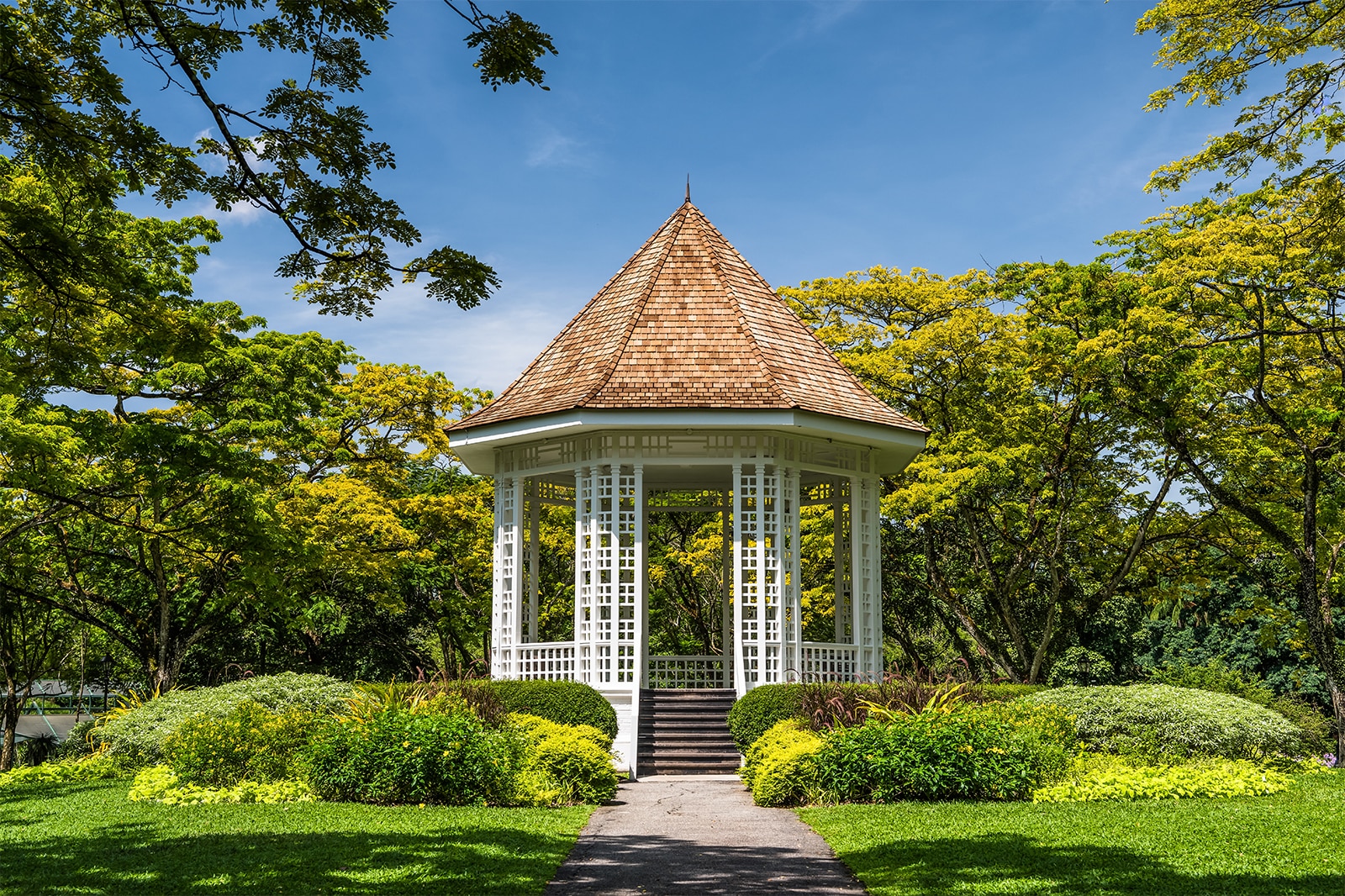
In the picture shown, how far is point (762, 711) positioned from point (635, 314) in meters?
6.80

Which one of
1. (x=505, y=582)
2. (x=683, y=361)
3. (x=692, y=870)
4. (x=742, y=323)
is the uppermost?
(x=742, y=323)

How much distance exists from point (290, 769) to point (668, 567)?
682 inches

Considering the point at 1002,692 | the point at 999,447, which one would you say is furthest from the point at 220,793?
the point at 999,447

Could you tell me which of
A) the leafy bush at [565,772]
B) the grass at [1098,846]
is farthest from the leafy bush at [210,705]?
the grass at [1098,846]

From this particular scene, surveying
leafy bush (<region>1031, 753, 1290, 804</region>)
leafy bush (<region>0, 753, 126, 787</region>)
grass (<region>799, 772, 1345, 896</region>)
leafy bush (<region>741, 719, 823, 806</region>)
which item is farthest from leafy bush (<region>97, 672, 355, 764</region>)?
leafy bush (<region>1031, 753, 1290, 804</region>)

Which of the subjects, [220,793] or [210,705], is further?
[210,705]

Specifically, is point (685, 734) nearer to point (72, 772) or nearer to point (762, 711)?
point (762, 711)

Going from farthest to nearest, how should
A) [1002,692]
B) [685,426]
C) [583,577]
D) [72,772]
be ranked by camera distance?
[583,577] < [1002,692] < [685,426] < [72,772]

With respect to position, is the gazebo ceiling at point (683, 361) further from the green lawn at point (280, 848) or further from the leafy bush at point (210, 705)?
the green lawn at point (280, 848)

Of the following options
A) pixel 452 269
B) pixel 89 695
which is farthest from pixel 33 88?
pixel 89 695

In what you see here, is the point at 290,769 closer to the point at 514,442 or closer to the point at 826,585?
the point at 514,442

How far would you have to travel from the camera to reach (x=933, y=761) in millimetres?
11875

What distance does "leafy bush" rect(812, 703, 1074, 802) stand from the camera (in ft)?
38.7

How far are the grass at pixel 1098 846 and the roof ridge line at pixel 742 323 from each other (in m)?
6.91
